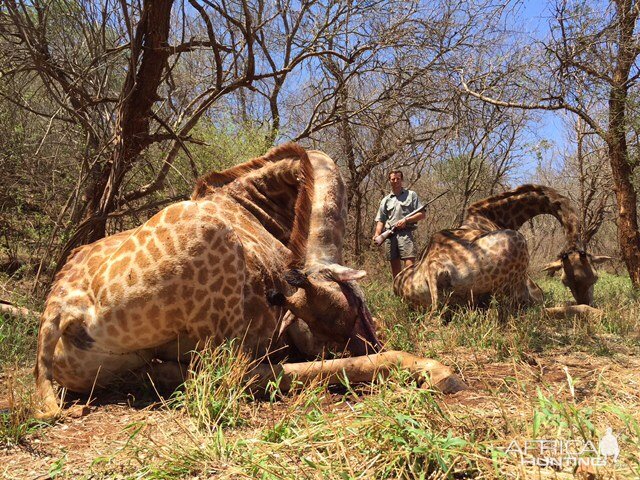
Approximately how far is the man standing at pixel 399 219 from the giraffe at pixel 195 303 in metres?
4.65

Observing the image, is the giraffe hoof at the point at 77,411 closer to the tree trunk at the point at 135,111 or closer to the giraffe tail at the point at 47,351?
the giraffe tail at the point at 47,351

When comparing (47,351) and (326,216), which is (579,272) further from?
(47,351)

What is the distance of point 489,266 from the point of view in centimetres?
650

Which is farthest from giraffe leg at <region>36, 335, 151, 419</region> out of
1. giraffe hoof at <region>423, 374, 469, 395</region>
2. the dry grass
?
giraffe hoof at <region>423, 374, 469, 395</region>

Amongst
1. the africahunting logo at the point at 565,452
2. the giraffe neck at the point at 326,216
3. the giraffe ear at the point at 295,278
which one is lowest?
the africahunting logo at the point at 565,452

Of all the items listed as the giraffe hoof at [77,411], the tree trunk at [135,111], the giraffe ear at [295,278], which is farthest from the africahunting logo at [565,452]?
the tree trunk at [135,111]

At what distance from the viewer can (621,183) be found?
29.8 feet

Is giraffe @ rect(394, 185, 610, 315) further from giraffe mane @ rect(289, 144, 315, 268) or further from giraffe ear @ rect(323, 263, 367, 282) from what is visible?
giraffe ear @ rect(323, 263, 367, 282)

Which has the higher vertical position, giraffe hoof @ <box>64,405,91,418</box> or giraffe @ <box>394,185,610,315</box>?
giraffe @ <box>394,185,610,315</box>

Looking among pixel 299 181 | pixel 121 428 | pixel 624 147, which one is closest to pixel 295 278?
pixel 299 181

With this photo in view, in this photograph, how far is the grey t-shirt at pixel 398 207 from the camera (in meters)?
8.97

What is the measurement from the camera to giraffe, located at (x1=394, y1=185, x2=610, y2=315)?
6.51 m

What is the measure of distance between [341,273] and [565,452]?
5.86 ft

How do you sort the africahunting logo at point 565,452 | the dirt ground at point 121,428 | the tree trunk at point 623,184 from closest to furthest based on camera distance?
the africahunting logo at point 565,452
the dirt ground at point 121,428
the tree trunk at point 623,184
